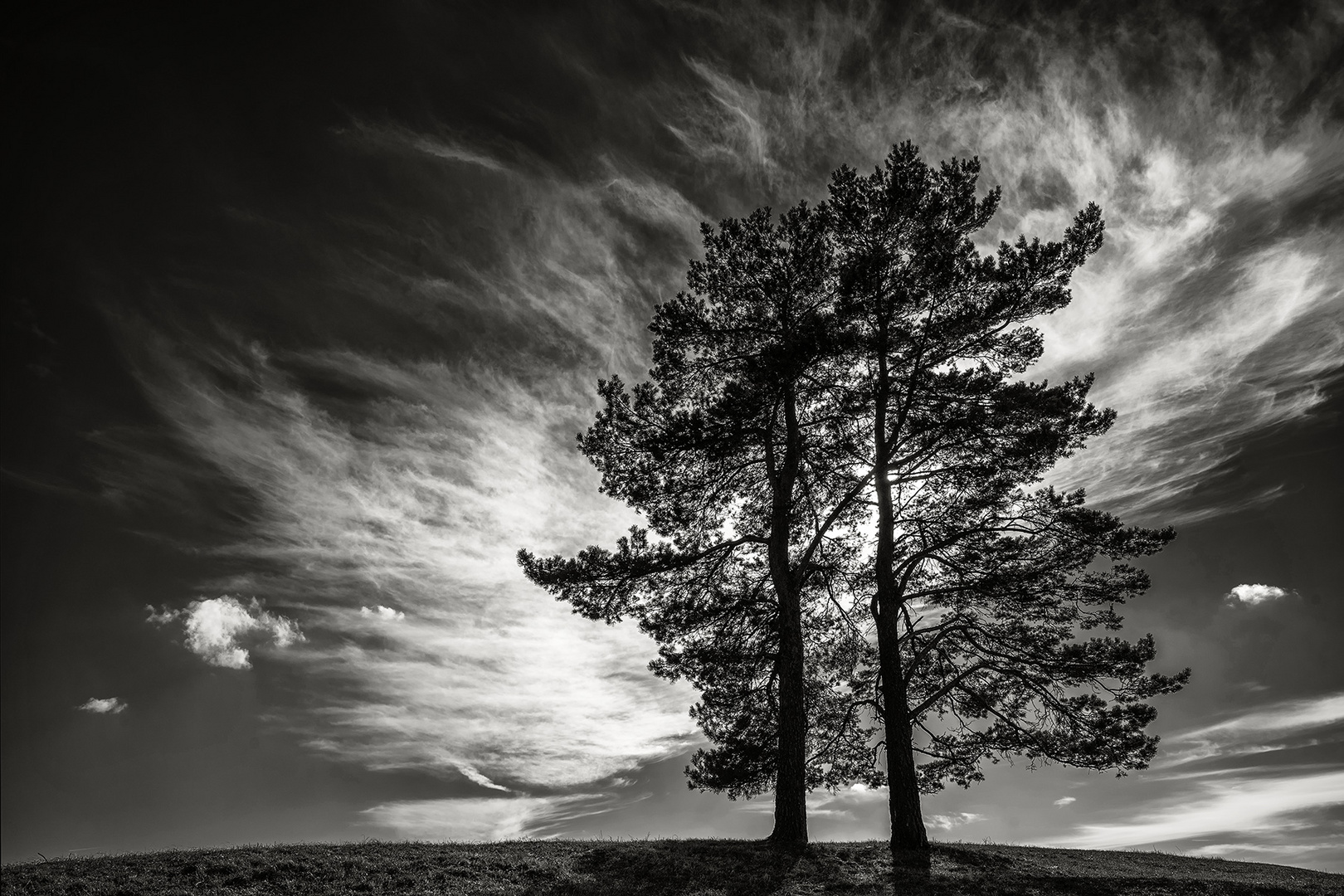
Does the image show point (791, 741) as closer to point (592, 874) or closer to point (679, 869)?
point (679, 869)

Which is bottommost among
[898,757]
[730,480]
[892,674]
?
[898,757]

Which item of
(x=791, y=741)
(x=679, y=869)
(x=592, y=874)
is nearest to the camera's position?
(x=592, y=874)

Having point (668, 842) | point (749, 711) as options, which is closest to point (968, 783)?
point (749, 711)

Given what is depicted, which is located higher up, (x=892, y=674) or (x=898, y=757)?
(x=892, y=674)

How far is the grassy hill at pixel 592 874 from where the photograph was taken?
35.0 feet

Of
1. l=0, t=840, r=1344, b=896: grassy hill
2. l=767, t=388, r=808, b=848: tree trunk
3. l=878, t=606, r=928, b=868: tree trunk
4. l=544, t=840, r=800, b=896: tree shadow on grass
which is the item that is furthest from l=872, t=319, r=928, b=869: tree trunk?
l=544, t=840, r=800, b=896: tree shadow on grass

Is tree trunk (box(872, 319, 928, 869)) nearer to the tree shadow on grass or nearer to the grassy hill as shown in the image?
the grassy hill

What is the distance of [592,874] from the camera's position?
39.1 ft

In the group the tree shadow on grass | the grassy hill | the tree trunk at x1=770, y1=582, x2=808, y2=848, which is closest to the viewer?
the grassy hill

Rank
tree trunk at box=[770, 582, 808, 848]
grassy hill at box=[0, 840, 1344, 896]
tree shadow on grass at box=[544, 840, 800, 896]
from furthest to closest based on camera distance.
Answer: tree trunk at box=[770, 582, 808, 848] → tree shadow on grass at box=[544, 840, 800, 896] → grassy hill at box=[0, 840, 1344, 896]

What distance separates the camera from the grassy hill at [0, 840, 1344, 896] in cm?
1066

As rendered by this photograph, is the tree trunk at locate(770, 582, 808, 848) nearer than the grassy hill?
No

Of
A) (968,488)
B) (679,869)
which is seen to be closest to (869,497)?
(968,488)

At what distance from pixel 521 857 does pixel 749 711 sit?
7121 millimetres
